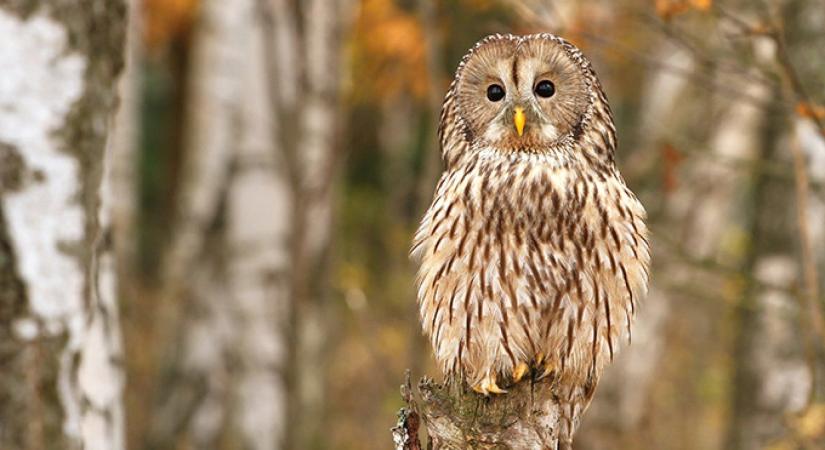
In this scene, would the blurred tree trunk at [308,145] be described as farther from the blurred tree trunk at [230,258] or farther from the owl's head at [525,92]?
the owl's head at [525,92]

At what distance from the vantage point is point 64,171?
2883 mm

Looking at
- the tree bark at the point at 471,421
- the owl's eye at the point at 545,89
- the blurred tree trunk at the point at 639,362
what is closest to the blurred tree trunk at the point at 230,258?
the blurred tree trunk at the point at 639,362

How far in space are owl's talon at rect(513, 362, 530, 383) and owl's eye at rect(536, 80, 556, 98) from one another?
753 mm

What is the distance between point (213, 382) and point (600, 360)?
4.34 meters

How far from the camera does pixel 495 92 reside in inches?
117

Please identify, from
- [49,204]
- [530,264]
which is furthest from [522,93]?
[49,204]

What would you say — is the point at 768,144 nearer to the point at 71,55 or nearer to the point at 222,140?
the point at 222,140

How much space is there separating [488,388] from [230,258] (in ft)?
13.1

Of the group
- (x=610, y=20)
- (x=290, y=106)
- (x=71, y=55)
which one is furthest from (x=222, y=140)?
(x=71, y=55)

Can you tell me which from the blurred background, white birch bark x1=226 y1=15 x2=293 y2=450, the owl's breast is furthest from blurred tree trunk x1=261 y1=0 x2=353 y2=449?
the owl's breast

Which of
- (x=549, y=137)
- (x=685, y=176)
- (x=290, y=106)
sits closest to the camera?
(x=549, y=137)

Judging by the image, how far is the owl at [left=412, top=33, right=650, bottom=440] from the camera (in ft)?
9.59

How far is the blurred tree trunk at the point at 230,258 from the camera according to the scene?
625 centimetres

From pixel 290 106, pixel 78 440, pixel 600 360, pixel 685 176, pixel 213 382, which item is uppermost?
pixel 685 176
